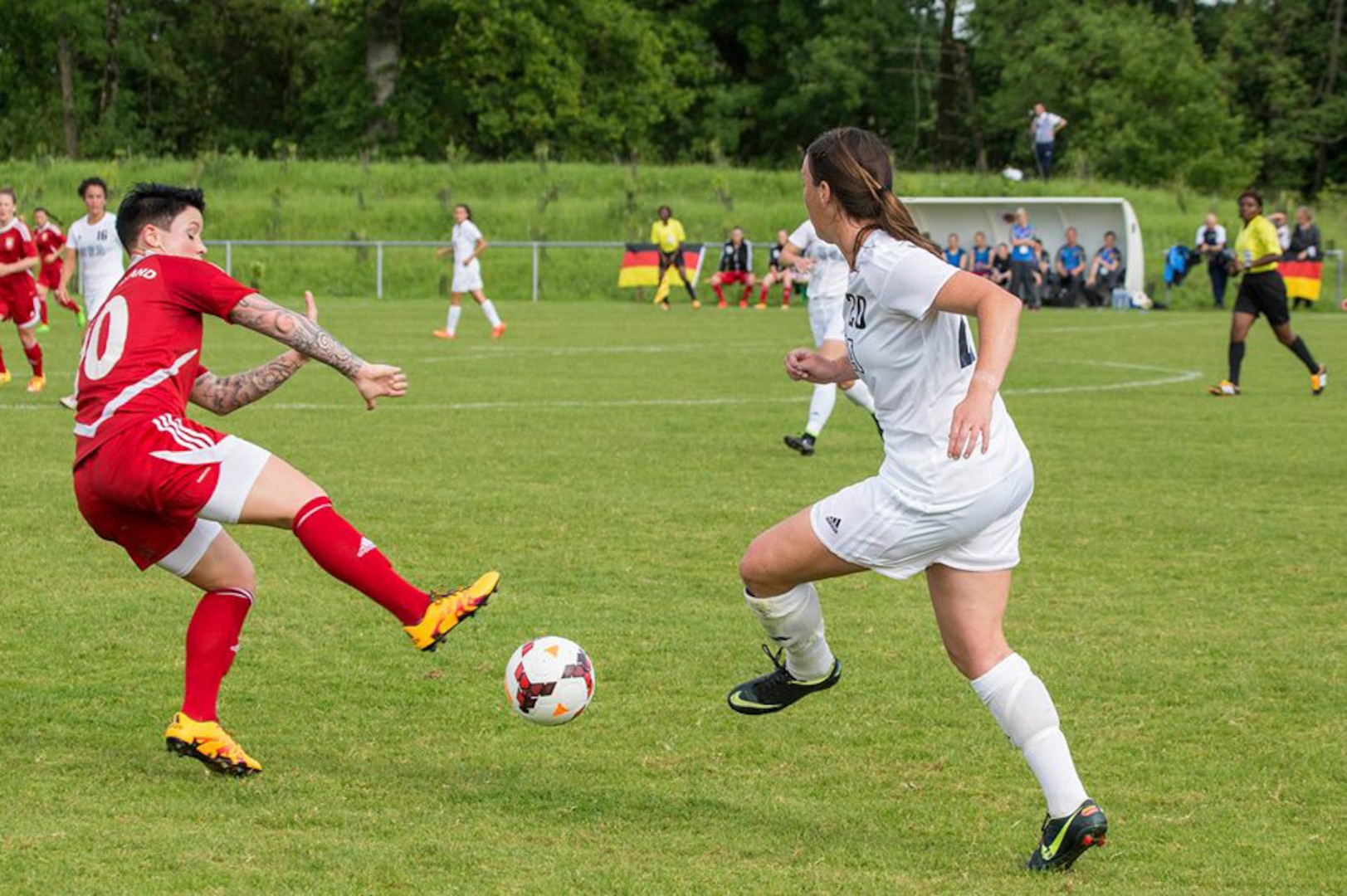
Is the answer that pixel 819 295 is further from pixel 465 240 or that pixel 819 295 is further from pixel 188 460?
pixel 465 240

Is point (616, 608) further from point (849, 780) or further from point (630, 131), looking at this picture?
point (630, 131)

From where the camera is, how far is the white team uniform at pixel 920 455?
4.58m

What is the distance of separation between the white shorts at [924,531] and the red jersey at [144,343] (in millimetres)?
1950

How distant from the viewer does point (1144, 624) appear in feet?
24.7

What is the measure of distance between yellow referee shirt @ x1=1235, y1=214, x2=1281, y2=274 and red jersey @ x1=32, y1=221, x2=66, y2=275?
1423cm

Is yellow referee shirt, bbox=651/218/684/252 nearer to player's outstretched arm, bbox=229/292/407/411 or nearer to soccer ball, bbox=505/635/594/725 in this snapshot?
soccer ball, bbox=505/635/594/725

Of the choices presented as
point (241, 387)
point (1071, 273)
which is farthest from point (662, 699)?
point (1071, 273)

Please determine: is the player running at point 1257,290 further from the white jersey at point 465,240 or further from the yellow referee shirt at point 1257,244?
the white jersey at point 465,240

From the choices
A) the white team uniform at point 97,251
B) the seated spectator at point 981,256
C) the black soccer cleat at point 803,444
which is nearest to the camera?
the black soccer cleat at point 803,444

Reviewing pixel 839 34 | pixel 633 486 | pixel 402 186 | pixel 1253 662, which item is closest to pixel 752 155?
pixel 839 34

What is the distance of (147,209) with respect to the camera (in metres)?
5.43

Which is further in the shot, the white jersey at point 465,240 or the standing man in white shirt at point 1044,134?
the standing man in white shirt at point 1044,134

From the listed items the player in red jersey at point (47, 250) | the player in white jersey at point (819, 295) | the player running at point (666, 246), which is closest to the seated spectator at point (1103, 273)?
the player running at point (666, 246)

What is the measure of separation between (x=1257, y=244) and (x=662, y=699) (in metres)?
13.0
